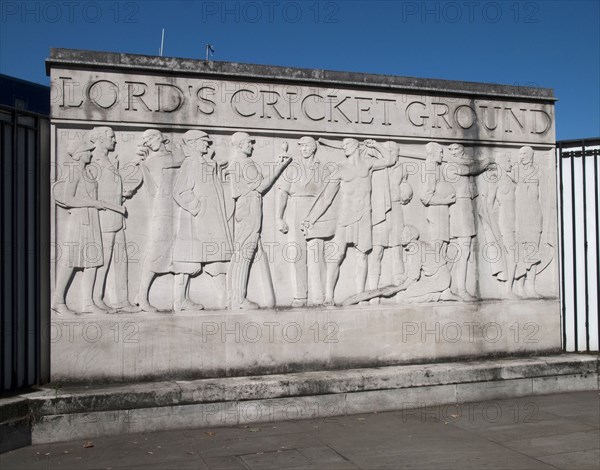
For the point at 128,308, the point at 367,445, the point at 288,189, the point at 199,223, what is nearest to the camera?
the point at 367,445

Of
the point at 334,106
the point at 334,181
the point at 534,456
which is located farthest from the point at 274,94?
the point at 534,456

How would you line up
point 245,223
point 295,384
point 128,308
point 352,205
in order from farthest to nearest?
1. point 352,205
2. point 245,223
3. point 295,384
4. point 128,308

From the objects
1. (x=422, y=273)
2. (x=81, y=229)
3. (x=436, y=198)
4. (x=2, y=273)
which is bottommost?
(x=422, y=273)

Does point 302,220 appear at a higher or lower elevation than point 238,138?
lower

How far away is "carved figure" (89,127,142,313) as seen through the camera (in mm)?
7074

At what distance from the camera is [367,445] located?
618 centimetres

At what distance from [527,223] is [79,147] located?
19.7 feet

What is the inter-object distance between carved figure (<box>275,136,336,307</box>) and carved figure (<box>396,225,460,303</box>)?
1100mm

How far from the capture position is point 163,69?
7.33 m

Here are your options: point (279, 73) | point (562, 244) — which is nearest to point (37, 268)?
point (279, 73)

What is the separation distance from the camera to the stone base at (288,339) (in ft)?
23.0

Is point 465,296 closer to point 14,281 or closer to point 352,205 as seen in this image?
point 352,205

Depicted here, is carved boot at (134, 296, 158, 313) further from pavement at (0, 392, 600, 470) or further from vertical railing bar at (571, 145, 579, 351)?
vertical railing bar at (571, 145, 579, 351)

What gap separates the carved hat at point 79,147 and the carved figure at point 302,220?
7.34 ft
